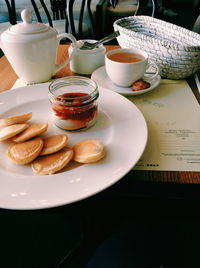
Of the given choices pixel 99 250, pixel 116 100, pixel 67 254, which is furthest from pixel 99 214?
pixel 116 100

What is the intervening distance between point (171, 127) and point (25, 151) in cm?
37

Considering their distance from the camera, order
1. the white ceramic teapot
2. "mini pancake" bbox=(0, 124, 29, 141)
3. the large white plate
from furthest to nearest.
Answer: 1. the white ceramic teapot
2. "mini pancake" bbox=(0, 124, 29, 141)
3. the large white plate

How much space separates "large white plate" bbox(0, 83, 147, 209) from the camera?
42cm

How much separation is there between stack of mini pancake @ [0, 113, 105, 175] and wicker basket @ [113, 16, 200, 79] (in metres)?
0.44

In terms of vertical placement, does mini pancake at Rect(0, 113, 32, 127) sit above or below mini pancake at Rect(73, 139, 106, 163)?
above

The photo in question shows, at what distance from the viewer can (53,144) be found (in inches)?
20.2

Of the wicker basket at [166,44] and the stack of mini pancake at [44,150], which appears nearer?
the stack of mini pancake at [44,150]

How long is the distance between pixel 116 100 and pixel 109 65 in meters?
0.14

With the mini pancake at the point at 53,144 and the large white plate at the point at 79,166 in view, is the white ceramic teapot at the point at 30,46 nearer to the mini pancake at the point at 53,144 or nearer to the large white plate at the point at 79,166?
the large white plate at the point at 79,166

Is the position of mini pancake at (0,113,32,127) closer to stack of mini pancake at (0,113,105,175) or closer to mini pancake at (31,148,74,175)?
stack of mini pancake at (0,113,105,175)

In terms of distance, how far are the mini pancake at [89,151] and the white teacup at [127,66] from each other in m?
0.32

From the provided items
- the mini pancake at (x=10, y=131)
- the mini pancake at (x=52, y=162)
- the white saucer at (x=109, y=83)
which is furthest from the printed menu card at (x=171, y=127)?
the mini pancake at (x=10, y=131)

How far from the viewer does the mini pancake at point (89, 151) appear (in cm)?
48

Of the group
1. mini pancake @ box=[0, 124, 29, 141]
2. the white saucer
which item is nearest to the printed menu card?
the white saucer
